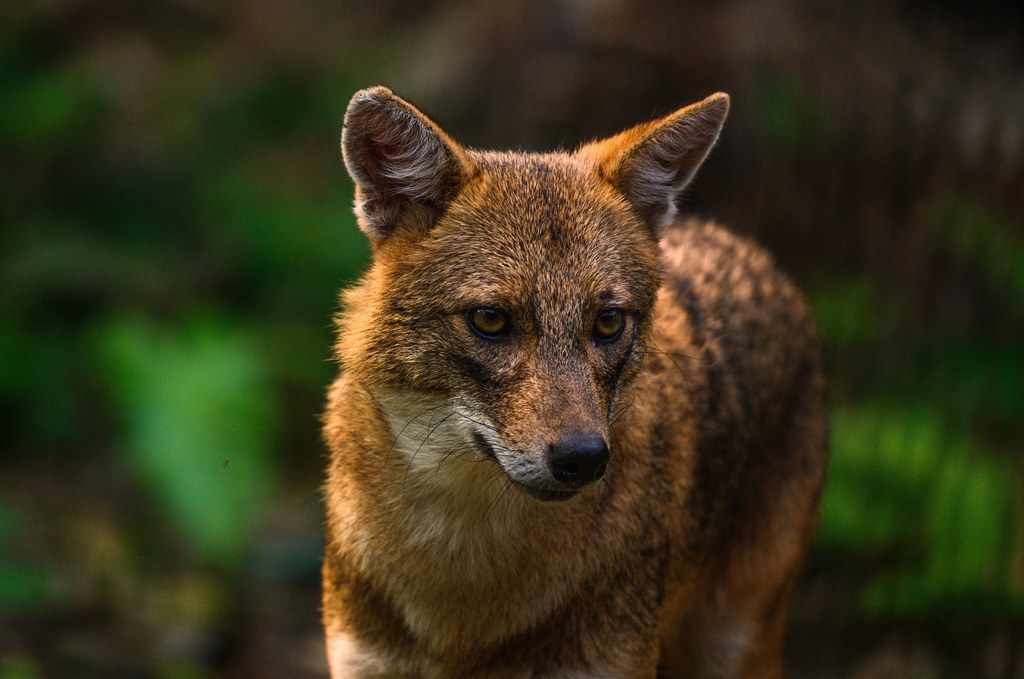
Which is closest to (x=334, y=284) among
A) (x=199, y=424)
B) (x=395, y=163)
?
(x=199, y=424)

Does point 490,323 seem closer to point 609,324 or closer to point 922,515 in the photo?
point 609,324

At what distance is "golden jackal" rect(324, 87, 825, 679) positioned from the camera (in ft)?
15.9

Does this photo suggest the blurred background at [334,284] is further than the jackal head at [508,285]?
Yes

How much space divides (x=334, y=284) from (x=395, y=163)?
665 centimetres

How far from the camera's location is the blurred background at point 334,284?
8672mm

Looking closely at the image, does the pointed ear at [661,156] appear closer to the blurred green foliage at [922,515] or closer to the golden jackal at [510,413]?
the golden jackal at [510,413]

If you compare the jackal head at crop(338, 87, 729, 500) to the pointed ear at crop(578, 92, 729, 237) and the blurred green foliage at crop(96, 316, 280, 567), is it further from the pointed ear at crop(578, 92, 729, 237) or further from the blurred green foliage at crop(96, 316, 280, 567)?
the blurred green foliage at crop(96, 316, 280, 567)

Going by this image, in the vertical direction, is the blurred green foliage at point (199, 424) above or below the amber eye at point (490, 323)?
below

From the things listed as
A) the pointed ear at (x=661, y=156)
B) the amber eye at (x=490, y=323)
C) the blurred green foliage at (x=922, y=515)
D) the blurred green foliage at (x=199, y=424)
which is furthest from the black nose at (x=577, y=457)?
the blurred green foliage at (x=199, y=424)


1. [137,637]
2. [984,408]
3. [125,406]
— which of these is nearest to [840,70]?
[984,408]

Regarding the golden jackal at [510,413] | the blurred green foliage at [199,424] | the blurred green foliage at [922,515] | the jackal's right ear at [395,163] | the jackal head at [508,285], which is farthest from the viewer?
the blurred green foliage at [199,424]

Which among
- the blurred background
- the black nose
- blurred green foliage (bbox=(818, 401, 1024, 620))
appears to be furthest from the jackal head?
the blurred background

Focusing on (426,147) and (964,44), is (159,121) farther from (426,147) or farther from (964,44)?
(426,147)

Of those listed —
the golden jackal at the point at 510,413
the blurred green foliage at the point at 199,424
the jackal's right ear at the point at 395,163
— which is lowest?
the blurred green foliage at the point at 199,424
